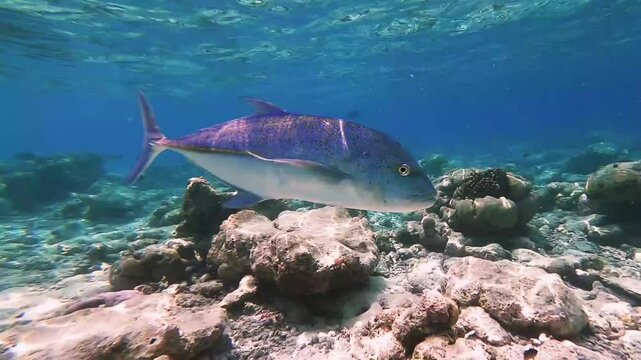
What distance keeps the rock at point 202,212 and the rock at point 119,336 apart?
280 cm

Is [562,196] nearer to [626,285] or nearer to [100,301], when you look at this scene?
[626,285]

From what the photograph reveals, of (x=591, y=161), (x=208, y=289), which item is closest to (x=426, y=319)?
(x=208, y=289)

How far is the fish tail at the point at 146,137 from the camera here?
3.63 metres

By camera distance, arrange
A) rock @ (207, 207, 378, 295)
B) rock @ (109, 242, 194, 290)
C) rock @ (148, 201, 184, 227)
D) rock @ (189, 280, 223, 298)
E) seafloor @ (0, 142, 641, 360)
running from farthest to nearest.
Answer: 1. rock @ (148, 201, 184, 227)
2. rock @ (109, 242, 194, 290)
3. rock @ (189, 280, 223, 298)
4. rock @ (207, 207, 378, 295)
5. seafloor @ (0, 142, 641, 360)

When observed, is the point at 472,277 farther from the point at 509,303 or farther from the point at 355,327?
the point at 355,327

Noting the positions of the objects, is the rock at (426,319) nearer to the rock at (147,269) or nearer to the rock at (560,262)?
the rock at (560,262)

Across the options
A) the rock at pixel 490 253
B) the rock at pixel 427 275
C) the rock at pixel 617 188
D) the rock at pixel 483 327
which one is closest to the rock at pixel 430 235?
the rock at pixel 427 275

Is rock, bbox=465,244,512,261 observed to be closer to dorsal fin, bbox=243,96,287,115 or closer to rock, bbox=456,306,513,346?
rock, bbox=456,306,513,346

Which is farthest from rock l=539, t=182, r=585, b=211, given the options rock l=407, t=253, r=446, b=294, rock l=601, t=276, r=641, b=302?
rock l=407, t=253, r=446, b=294

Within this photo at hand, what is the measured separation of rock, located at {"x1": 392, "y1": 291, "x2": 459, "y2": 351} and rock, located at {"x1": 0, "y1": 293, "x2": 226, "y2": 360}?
1.48 metres

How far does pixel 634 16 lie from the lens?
1097 inches

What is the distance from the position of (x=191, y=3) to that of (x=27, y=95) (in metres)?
46.4

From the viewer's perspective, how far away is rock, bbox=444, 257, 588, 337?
9.78 feet

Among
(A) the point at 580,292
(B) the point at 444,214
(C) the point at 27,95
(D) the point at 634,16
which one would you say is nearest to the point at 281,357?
(A) the point at 580,292
